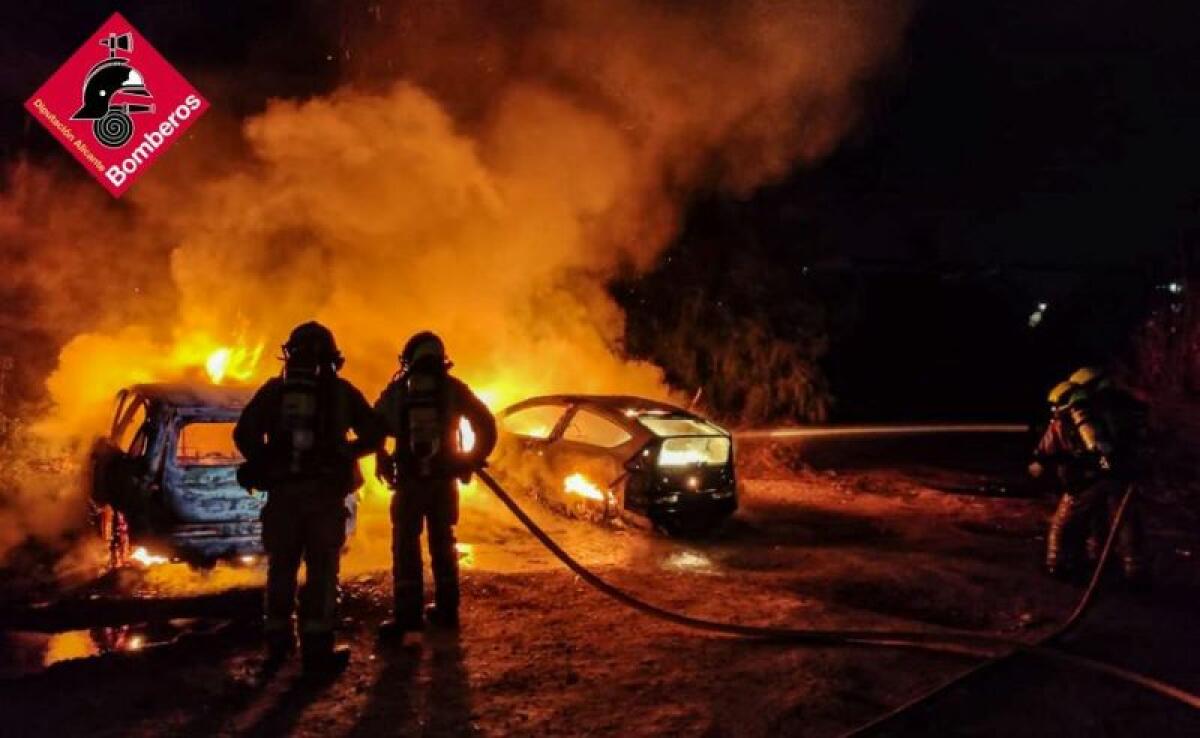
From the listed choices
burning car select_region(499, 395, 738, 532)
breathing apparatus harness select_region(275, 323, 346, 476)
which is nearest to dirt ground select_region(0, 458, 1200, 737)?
burning car select_region(499, 395, 738, 532)

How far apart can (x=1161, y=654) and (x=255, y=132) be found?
11398mm

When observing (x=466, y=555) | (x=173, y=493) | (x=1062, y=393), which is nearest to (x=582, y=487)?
(x=466, y=555)

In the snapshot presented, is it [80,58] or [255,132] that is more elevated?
[80,58]

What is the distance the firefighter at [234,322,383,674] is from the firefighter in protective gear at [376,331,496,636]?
0.51m

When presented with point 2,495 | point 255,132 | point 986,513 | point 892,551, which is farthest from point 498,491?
point 255,132

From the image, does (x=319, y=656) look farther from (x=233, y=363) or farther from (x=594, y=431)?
(x=233, y=363)

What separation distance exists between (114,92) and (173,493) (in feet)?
31.8

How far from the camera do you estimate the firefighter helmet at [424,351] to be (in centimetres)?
528

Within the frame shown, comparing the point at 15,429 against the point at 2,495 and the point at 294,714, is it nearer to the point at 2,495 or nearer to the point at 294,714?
the point at 2,495

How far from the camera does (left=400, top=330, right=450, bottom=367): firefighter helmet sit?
5.28m

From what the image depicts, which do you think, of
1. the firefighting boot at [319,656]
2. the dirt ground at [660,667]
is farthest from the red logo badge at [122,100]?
the firefighting boot at [319,656]

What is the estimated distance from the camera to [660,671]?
15.0 feet

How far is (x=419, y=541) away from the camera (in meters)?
5.20

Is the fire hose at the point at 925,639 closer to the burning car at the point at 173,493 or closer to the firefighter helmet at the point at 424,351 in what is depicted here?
the firefighter helmet at the point at 424,351
